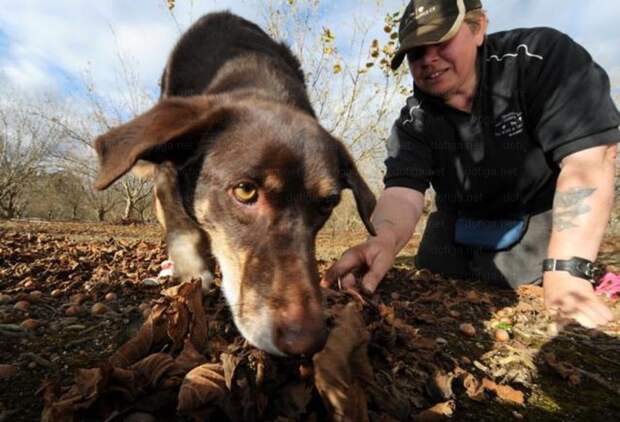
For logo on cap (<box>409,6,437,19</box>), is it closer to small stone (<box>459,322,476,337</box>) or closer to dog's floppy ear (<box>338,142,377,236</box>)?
dog's floppy ear (<box>338,142,377,236</box>)

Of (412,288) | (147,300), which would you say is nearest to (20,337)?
(147,300)

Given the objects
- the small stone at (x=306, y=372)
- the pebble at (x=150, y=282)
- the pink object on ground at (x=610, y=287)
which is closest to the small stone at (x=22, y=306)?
the pebble at (x=150, y=282)

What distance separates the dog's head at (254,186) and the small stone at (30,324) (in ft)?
2.47

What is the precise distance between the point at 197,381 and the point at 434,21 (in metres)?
3.46

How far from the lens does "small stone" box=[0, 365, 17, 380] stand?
1.62 m

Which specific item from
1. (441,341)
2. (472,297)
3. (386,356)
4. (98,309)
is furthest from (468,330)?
(98,309)

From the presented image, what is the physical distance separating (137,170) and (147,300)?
127 centimetres

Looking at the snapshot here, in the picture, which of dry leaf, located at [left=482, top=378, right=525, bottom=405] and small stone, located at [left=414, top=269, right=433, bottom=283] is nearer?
dry leaf, located at [left=482, top=378, right=525, bottom=405]

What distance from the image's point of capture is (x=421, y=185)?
439cm

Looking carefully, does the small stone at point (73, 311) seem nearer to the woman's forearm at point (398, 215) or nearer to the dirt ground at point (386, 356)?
the dirt ground at point (386, 356)

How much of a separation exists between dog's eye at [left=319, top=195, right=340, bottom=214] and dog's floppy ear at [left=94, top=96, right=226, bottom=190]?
2.66 feet

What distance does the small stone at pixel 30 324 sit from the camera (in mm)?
2105

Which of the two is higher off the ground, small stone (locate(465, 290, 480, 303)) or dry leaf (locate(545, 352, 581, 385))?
small stone (locate(465, 290, 480, 303))

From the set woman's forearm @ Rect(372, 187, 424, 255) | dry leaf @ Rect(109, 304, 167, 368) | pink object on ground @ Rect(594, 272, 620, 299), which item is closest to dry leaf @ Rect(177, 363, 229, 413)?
dry leaf @ Rect(109, 304, 167, 368)
